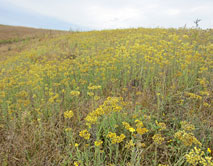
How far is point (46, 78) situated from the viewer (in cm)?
484

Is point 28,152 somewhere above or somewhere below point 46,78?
below

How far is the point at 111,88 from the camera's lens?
4.12 m

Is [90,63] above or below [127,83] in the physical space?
above

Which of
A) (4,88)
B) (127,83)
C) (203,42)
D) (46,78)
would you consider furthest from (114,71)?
(203,42)

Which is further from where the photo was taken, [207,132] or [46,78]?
[46,78]

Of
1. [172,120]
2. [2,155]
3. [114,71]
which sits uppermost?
[114,71]

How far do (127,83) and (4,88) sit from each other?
3.10 m

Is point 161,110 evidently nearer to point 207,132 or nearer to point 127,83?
point 207,132

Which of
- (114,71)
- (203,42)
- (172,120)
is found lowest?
(172,120)

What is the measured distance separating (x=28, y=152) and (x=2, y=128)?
1.09 meters

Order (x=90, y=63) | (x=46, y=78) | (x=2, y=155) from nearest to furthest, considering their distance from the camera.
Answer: (x=2, y=155)
(x=90, y=63)
(x=46, y=78)

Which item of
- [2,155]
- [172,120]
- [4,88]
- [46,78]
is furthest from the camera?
[46,78]

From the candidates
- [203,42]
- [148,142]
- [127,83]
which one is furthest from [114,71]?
[203,42]

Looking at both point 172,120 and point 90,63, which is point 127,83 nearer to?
point 90,63
